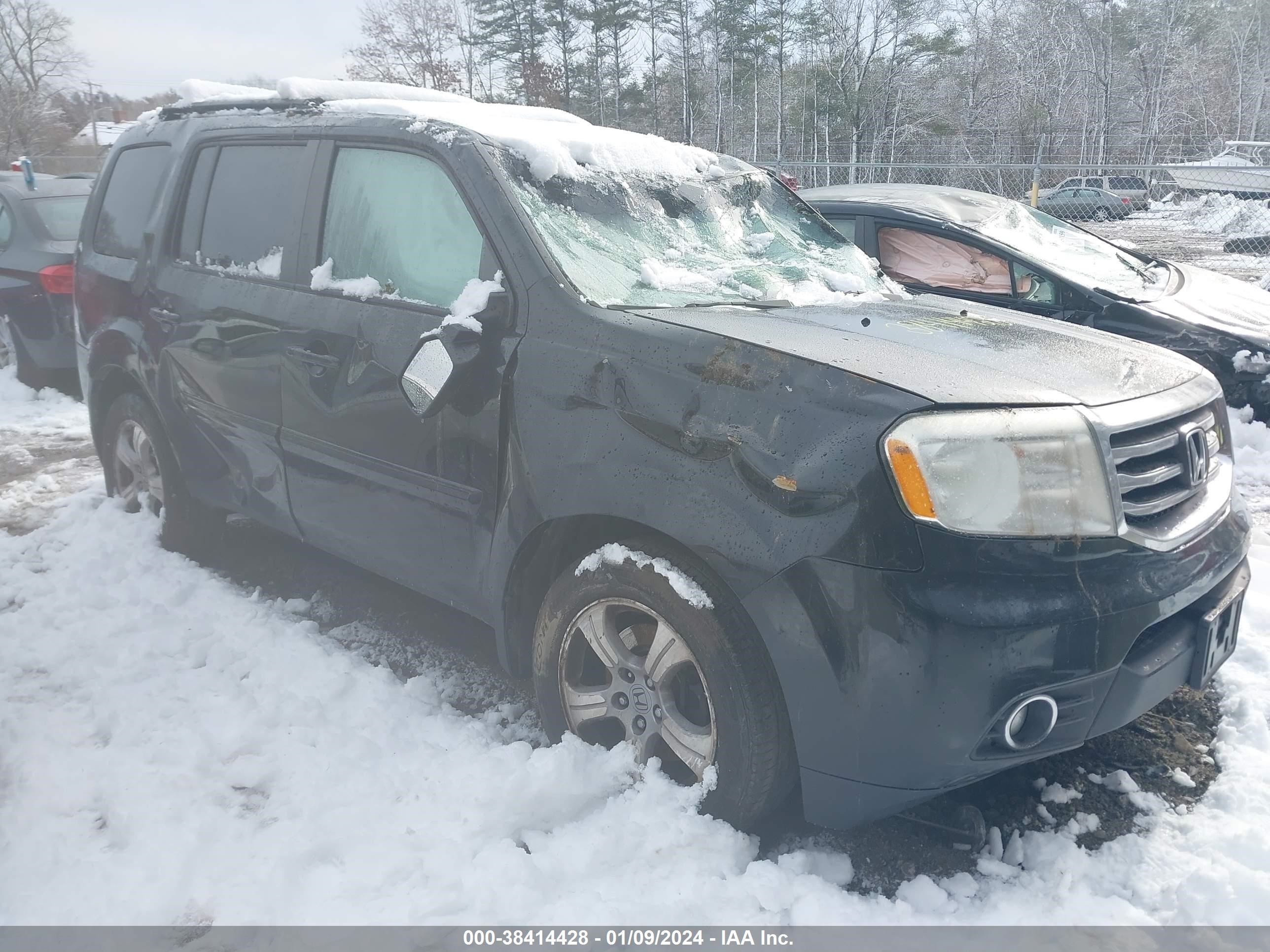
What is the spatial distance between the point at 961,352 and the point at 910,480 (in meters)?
0.63

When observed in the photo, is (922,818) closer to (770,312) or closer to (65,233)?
(770,312)

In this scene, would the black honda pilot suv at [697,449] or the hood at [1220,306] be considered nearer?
the black honda pilot suv at [697,449]

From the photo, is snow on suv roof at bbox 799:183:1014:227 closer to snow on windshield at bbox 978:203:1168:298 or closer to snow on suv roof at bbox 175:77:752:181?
snow on windshield at bbox 978:203:1168:298

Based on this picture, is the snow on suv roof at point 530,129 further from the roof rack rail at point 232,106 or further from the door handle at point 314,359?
the door handle at point 314,359

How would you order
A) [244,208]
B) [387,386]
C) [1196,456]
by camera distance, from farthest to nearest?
[244,208], [387,386], [1196,456]

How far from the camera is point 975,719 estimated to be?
2.06m

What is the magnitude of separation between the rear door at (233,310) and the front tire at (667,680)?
1481mm

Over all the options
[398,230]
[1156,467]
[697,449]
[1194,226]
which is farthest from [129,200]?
[1194,226]

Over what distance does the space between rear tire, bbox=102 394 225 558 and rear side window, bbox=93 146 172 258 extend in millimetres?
694

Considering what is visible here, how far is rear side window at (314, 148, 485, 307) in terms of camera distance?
2912 mm

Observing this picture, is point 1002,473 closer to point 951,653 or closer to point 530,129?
point 951,653

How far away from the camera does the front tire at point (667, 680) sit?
7.49 ft
